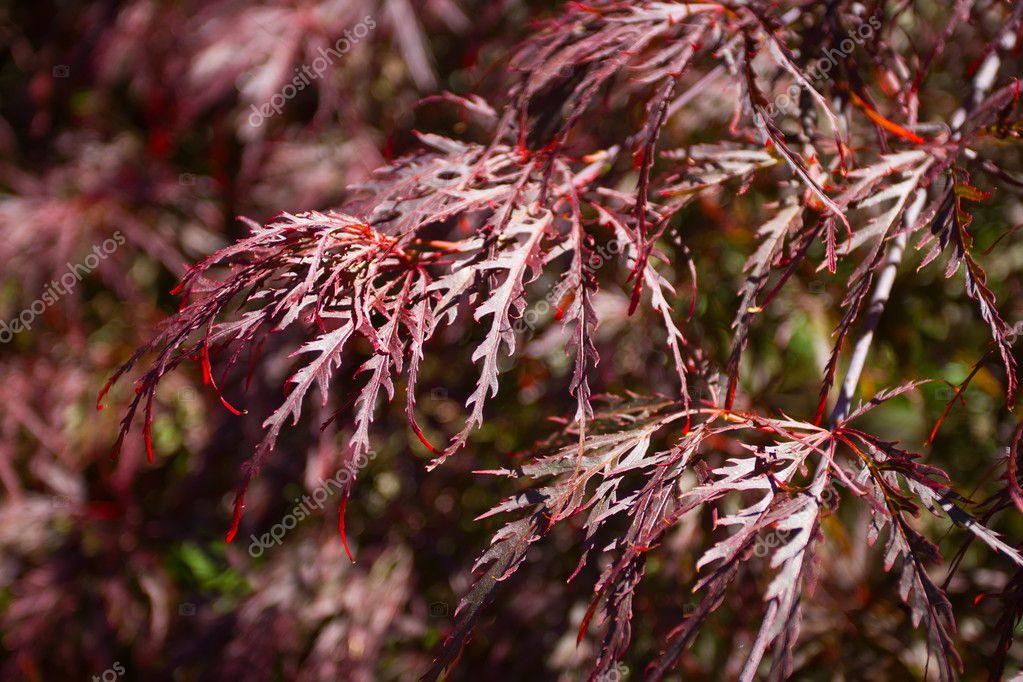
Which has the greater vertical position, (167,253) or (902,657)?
(167,253)

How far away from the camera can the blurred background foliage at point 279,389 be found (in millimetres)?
1315

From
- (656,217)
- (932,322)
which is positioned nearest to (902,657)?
(932,322)

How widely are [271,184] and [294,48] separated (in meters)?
0.30

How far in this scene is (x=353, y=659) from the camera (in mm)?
1439

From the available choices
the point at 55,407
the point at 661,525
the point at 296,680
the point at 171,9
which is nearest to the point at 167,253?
the point at 55,407

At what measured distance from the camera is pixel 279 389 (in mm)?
1482

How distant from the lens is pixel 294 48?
64.7 inches

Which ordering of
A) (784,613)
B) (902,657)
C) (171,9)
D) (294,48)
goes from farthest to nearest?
(171,9)
(294,48)
(902,657)
(784,613)

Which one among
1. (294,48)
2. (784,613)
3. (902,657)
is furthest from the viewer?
(294,48)

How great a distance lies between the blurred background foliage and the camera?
51.8 inches

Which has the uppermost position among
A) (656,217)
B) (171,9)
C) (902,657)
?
(171,9)

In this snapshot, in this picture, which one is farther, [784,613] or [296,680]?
[296,680]

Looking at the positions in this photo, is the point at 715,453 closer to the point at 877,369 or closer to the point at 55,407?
the point at 877,369

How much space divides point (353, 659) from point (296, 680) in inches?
5.2
